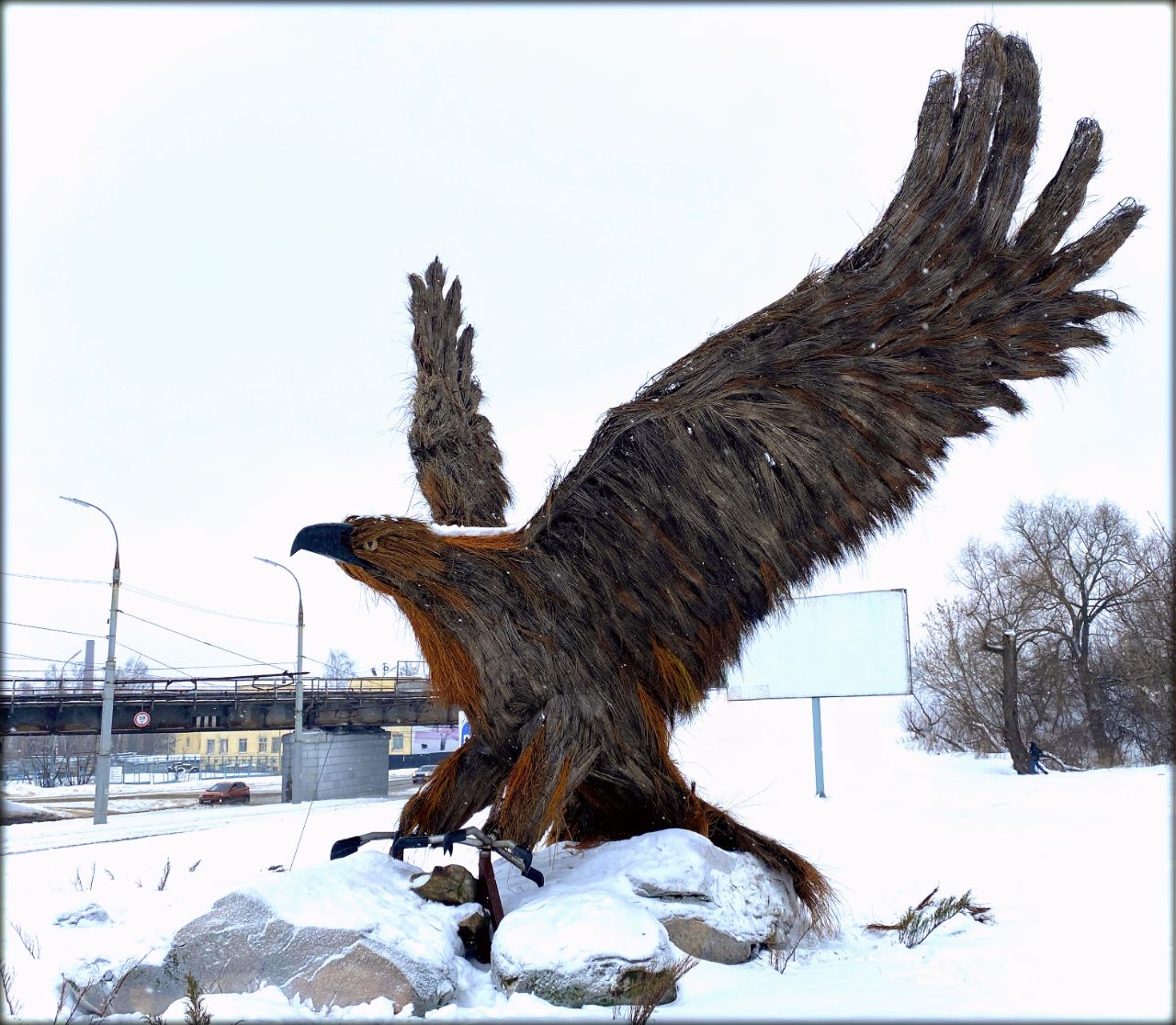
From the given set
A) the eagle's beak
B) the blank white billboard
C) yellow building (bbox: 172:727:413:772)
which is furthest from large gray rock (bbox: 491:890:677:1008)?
yellow building (bbox: 172:727:413:772)

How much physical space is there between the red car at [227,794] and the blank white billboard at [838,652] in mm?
16529

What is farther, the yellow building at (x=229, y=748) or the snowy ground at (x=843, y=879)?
the yellow building at (x=229, y=748)

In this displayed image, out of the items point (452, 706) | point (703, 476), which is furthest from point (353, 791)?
point (703, 476)

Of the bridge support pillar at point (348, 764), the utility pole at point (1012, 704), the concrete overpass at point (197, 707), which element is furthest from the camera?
the bridge support pillar at point (348, 764)

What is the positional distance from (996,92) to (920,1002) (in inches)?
183

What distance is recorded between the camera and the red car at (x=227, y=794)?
88.5ft

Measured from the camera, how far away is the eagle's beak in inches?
225

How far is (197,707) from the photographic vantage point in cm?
2336

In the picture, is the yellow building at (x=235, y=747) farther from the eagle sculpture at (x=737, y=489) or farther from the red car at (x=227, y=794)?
the eagle sculpture at (x=737, y=489)

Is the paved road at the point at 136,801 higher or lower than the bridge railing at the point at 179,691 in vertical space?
lower

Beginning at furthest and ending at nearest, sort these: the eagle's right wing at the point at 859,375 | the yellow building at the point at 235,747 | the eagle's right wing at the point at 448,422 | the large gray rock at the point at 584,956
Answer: the yellow building at the point at 235,747 < the eagle's right wing at the point at 448,422 < the eagle's right wing at the point at 859,375 < the large gray rock at the point at 584,956

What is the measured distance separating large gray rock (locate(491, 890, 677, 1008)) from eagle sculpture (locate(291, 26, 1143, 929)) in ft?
2.06

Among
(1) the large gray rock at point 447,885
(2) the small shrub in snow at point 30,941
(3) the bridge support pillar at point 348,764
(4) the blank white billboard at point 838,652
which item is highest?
(4) the blank white billboard at point 838,652

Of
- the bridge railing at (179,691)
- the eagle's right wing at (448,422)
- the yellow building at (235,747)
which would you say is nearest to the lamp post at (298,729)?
the bridge railing at (179,691)
